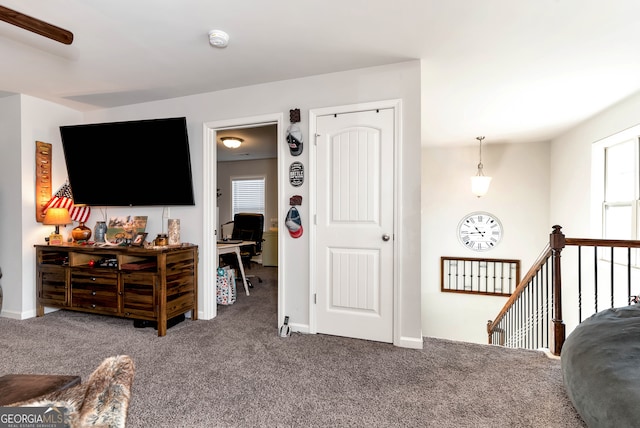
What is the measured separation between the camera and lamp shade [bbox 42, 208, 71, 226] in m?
3.32

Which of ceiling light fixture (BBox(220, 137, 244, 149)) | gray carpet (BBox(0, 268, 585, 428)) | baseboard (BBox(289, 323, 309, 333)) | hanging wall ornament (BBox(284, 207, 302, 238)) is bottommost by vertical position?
gray carpet (BBox(0, 268, 585, 428))

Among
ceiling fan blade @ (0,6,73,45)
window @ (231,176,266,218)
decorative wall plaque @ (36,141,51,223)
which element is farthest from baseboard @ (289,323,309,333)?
window @ (231,176,266,218)

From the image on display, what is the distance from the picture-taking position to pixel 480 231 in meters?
5.44

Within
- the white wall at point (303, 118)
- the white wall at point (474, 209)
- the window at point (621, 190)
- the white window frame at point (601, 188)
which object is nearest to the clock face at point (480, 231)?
the white wall at point (474, 209)

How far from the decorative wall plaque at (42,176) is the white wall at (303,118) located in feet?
0.48

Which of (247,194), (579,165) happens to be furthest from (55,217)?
(579,165)

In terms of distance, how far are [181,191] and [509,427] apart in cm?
322

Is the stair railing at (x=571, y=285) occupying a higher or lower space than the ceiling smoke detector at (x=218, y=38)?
lower

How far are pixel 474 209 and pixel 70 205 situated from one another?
591 centimetres

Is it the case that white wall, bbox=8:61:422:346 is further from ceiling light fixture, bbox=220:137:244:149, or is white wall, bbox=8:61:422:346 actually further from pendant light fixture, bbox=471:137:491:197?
pendant light fixture, bbox=471:137:491:197

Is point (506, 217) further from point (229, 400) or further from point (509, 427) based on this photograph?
point (229, 400)

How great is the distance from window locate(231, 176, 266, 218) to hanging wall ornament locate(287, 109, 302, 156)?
4.25 m

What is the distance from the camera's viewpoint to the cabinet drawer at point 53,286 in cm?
324

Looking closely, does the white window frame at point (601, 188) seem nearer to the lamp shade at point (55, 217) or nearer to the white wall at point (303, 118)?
the white wall at point (303, 118)
